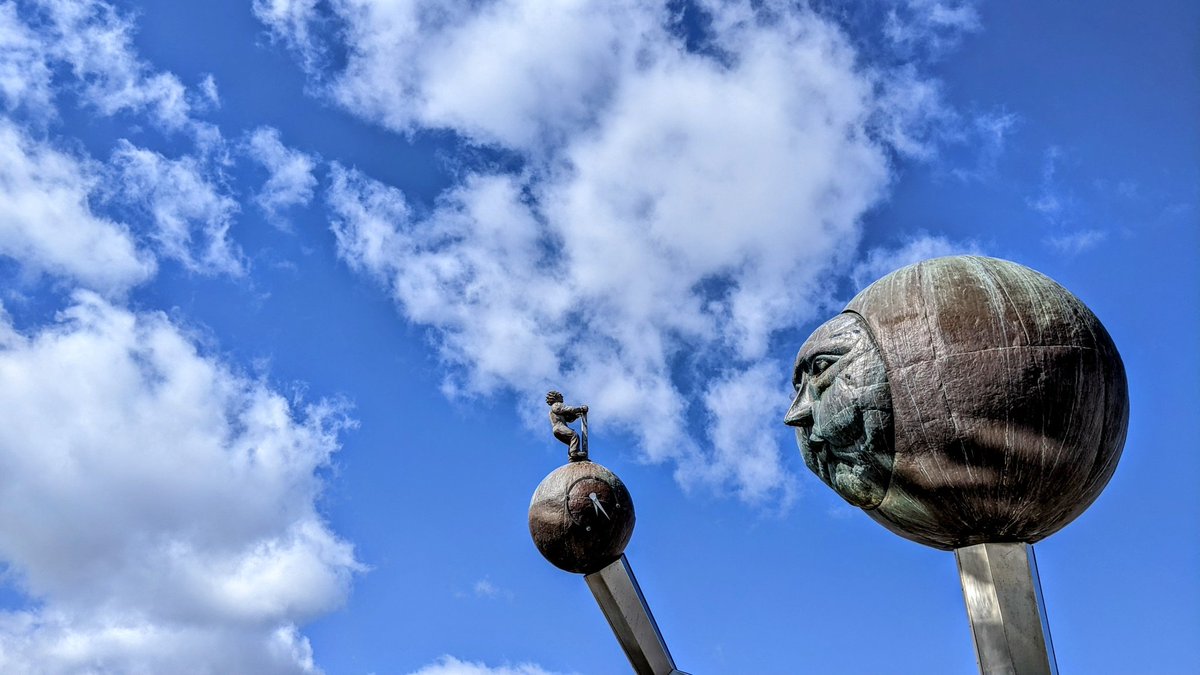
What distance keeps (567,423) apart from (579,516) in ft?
4.96

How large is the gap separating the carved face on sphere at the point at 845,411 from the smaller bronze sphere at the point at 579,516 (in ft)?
10.2

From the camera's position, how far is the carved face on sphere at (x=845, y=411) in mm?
7875

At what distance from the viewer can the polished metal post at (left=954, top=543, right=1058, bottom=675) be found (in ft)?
25.7

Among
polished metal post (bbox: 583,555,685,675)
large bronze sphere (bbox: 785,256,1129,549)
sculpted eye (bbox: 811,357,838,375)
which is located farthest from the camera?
polished metal post (bbox: 583,555,685,675)

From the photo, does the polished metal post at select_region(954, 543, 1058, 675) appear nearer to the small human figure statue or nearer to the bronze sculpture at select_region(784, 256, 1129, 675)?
the bronze sculpture at select_region(784, 256, 1129, 675)

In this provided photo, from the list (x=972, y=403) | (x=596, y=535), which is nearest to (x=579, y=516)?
(x=596, y=535)

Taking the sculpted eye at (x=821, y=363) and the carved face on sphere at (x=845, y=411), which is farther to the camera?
the sculpted eye at (x=821, y=363)

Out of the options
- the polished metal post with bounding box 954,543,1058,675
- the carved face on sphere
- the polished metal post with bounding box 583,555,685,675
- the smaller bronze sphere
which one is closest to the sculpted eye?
the carved face on sphere

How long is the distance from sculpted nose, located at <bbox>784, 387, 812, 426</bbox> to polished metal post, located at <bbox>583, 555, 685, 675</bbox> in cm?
395

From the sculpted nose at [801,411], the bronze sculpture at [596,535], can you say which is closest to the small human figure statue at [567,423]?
the bronze sculpture at [596,535]

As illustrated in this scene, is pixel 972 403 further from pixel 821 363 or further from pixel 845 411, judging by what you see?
pixel 821 363

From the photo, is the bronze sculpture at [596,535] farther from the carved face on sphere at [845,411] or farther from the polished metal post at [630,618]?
the carved face on sphere at [845,411]

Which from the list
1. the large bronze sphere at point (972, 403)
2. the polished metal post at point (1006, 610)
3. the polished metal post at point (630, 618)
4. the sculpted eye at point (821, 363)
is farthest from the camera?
the polished metal post at point (630, 618)

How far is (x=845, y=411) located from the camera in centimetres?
801
